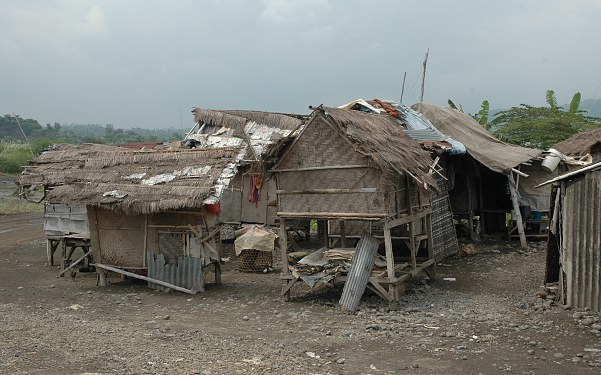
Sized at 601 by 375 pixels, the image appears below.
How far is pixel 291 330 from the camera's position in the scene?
10234 mm

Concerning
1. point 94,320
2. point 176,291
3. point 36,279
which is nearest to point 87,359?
point 94,320

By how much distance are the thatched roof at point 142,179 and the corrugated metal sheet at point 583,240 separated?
6490mm

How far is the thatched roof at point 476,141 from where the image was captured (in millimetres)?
17422

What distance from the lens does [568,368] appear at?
7.95 metres

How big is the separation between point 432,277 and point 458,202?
6.14 metres

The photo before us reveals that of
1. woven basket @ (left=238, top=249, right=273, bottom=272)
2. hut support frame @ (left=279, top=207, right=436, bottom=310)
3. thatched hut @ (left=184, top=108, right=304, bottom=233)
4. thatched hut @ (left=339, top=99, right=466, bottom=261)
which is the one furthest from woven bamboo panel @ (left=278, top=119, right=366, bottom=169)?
thatched hut @ (left=184, top=108, right=304, bottom=233)

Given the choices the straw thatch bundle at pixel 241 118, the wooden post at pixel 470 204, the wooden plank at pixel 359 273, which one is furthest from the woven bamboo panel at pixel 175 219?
the wooden post at pixel 470 204

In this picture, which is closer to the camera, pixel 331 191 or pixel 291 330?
pixel 291 330

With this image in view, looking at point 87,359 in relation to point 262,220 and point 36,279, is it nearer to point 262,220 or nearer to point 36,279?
point 36,279

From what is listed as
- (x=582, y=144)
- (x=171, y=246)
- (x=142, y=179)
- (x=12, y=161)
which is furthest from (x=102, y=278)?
(x=12, y=161)

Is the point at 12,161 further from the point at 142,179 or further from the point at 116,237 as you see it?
the point at 142,179

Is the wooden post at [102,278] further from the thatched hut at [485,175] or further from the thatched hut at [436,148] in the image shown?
the thatched hut at [485,175]

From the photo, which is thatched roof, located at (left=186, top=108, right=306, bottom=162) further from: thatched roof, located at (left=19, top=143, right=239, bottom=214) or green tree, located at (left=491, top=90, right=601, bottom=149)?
green tree, located at (left=491, top=90, right=601, bottom=149)

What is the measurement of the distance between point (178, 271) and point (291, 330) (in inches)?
162
